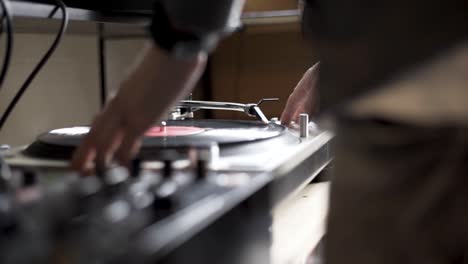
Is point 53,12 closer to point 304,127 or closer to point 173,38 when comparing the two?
point 173,38

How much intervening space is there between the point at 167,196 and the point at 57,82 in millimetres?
1678

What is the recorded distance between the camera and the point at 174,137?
0.94 meters

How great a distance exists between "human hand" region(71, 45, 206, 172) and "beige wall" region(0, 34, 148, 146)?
42.2 inches

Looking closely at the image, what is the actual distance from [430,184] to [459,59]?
118 millimetres

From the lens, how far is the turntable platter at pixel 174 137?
842mm

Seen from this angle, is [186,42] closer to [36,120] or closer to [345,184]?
[345,184]

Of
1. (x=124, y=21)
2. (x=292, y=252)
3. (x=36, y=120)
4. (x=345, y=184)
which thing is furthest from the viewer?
(x=36, y=120)

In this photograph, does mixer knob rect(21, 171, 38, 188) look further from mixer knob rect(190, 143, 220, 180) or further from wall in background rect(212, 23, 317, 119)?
wall in background rect(212, 23, 317, 119)

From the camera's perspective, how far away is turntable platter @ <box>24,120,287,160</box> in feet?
2.76

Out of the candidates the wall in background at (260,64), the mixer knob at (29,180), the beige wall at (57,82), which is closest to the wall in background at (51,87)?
the beige wall at (57,82)

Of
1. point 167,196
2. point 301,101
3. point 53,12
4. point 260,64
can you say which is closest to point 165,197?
point 167,196

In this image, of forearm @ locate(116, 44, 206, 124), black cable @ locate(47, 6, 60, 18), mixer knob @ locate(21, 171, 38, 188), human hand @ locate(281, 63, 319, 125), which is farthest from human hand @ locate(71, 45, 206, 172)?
human hand @ locate(281, 63, 319, 125)

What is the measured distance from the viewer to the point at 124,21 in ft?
3.92

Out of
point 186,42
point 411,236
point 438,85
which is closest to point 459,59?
point 438,85
